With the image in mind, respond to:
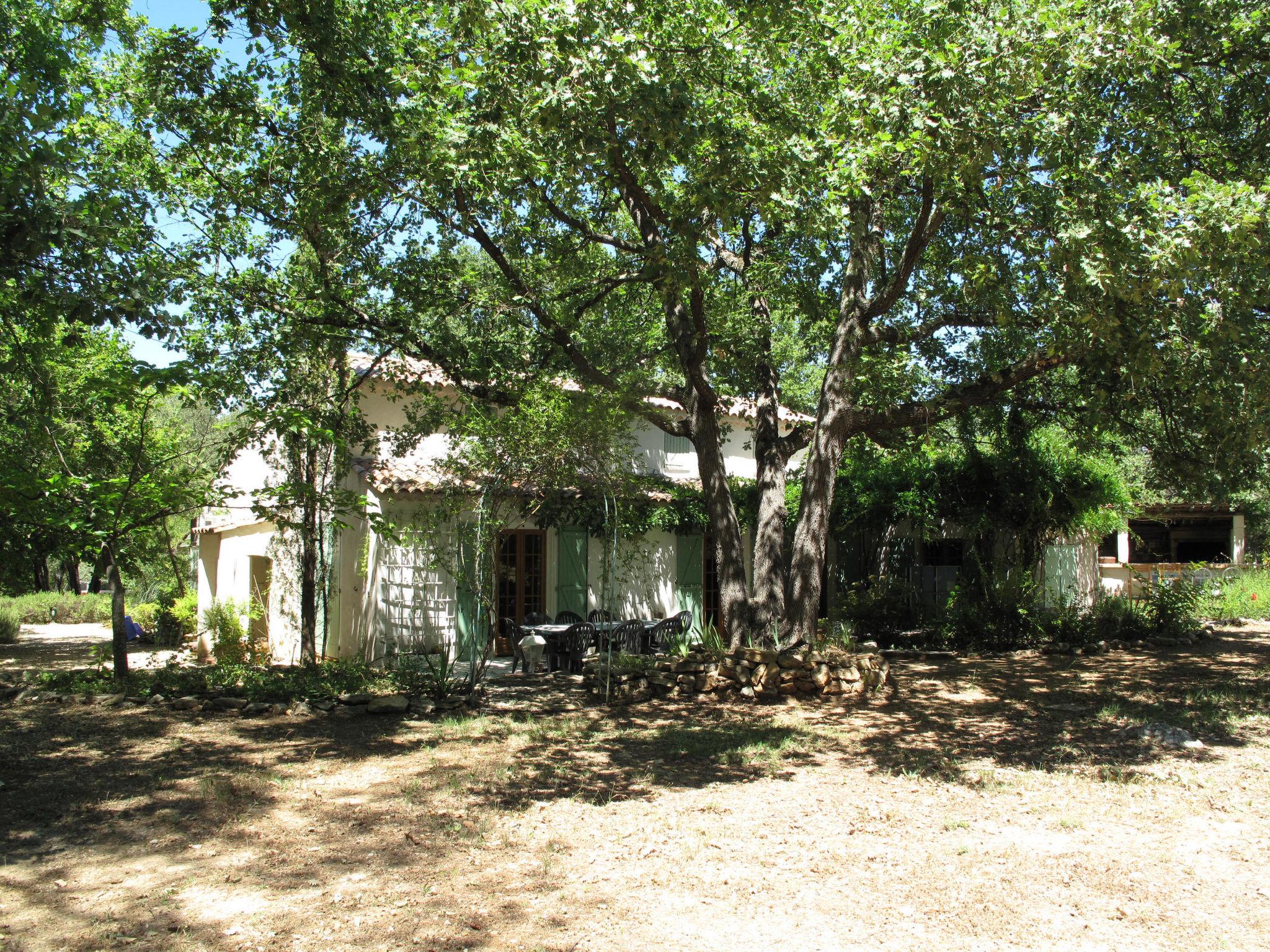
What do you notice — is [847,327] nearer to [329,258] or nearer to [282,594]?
[329,258]

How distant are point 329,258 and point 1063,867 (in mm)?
10529

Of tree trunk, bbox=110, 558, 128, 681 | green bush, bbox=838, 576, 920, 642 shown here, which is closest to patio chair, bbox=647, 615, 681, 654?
green bush, bbox=838, 576, 920, 642

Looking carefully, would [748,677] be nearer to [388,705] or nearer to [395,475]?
[388,705]

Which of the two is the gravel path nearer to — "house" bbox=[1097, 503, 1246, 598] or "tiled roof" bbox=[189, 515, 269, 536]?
"tiled roof" bbox=[189, 515, 269, 536]

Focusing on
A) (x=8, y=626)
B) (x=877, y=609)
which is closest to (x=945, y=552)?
(x=877, y=609)

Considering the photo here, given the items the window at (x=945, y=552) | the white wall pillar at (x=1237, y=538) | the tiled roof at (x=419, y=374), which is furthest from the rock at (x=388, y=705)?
the white wall pillar at (x=1237, y=538)

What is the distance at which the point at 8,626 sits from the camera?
70.9 feet

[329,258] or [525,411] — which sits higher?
[329,258]

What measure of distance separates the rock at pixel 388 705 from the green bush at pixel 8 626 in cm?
1646

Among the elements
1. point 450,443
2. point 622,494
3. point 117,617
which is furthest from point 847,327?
point 117,617

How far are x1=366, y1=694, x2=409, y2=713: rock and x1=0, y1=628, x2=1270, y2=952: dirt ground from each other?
0.83 feet

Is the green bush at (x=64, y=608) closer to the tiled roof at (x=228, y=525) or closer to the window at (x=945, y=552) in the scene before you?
the tiled roof at (x=228, y=525)

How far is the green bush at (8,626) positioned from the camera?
838 inches

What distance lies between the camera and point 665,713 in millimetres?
9805
